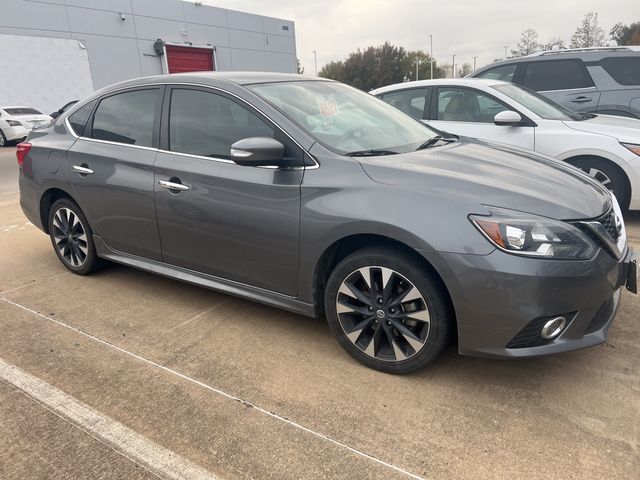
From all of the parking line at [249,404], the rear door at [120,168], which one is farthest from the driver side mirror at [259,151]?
the parking line at [249,404]

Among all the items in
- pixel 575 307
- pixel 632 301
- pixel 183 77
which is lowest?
pixel 632 301

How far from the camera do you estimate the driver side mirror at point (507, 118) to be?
5.19 meters

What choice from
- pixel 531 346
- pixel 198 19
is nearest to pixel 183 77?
pixel 531 346

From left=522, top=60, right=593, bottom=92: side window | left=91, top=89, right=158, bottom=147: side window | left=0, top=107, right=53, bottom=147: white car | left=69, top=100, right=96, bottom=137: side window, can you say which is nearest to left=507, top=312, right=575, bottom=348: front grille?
left=91, top=89, right=158, bottom=147: side window

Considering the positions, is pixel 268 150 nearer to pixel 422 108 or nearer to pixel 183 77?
pixel 183 77

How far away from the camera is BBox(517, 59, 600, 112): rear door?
7188 mm

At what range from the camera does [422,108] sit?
6.10 meters

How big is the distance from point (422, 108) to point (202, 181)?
3683mm

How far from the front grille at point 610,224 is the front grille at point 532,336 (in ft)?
1.63

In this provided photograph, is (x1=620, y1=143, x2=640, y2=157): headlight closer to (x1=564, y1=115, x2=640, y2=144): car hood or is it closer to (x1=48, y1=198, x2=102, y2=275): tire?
(x1=564, y1=115, x2=640, y2=144): car hood

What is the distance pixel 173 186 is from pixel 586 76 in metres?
6.38

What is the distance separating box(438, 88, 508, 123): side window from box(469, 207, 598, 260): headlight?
3551 mm

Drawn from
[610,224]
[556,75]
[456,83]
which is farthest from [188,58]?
[610,224]

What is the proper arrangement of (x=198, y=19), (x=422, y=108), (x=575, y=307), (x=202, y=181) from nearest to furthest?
1. (x=575, y=307)
2. (x=202, y=181)
3. (x=422, y=108)
4. (x=198, y=19)
